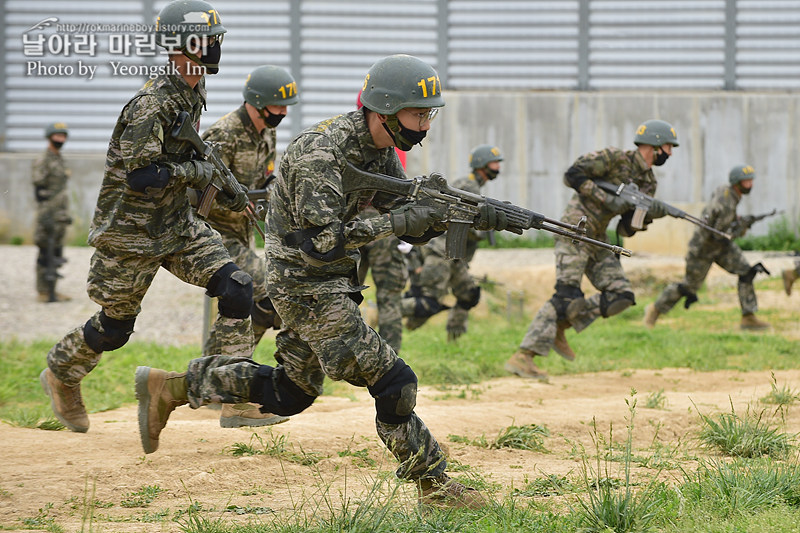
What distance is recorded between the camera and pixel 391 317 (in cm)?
880

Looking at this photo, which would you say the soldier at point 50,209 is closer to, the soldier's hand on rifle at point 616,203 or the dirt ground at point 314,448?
the dirt ground at point 314,448

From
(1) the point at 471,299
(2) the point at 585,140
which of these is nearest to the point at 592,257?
(1) the point at 471,299

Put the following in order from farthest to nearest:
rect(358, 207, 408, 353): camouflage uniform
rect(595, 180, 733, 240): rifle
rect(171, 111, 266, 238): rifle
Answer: rect(358, 207, 408, 353): camouflage uniform → rect(595, 180, 733, 240): rifle → rect(171, 111, 266, 238): rifle

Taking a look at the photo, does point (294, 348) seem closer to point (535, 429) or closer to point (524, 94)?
point (535, 429)

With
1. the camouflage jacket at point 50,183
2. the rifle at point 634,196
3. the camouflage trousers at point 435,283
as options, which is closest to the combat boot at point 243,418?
the rifle at point 634,196

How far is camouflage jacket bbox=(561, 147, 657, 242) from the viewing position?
27.3 feet

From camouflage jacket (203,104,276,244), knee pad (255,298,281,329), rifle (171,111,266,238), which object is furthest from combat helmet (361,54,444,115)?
knee pad (255,298,281,329)

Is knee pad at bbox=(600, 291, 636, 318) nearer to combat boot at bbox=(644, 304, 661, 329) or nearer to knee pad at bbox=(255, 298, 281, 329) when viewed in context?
knee pad at bbox=(255, 298, 281, 329)

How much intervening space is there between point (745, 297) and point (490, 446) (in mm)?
7147

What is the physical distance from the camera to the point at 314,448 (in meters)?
5.36

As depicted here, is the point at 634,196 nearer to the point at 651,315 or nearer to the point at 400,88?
the point at 651,315

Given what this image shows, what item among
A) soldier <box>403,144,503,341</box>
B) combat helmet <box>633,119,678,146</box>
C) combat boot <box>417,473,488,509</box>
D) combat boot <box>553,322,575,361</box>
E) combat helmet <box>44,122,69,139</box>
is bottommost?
combat boot <box>553,322,575,361</box>

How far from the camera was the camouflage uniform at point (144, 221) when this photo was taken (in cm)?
511

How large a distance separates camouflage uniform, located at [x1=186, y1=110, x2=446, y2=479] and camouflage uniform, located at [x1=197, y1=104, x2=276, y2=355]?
2033 millimetres
